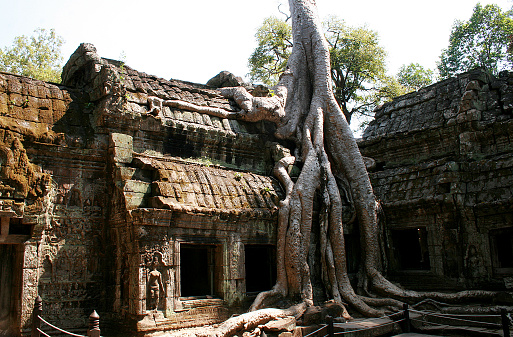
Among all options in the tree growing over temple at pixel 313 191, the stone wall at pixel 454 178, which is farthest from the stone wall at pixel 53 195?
the stone wall at pixel 454 178

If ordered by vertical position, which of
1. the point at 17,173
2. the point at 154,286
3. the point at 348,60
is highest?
the point at 348,60

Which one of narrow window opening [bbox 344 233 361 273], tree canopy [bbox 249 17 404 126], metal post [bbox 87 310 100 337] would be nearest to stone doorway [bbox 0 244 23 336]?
metal post [bbox 87 310 100 337]

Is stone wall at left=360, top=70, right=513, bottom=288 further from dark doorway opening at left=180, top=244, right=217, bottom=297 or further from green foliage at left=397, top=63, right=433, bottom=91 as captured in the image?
green foliage at left=397, top=63, right=433, bottom=91

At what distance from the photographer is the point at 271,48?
21109 mm

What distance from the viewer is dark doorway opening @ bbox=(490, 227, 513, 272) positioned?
9.11 m

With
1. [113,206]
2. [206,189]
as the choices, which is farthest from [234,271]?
[113,206]

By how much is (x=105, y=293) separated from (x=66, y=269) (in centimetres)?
69

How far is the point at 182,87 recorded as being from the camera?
925 centimetres

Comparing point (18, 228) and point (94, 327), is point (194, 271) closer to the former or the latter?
point (18, 228)

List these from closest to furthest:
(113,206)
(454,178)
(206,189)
→ (113,206), (206,189), (454,178)

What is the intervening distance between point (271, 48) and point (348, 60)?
12.1ft

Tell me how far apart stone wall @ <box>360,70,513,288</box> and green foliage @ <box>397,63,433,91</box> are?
443 inches

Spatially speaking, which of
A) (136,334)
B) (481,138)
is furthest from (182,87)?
(481,138)

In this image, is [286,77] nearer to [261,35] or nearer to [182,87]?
[182,87]
